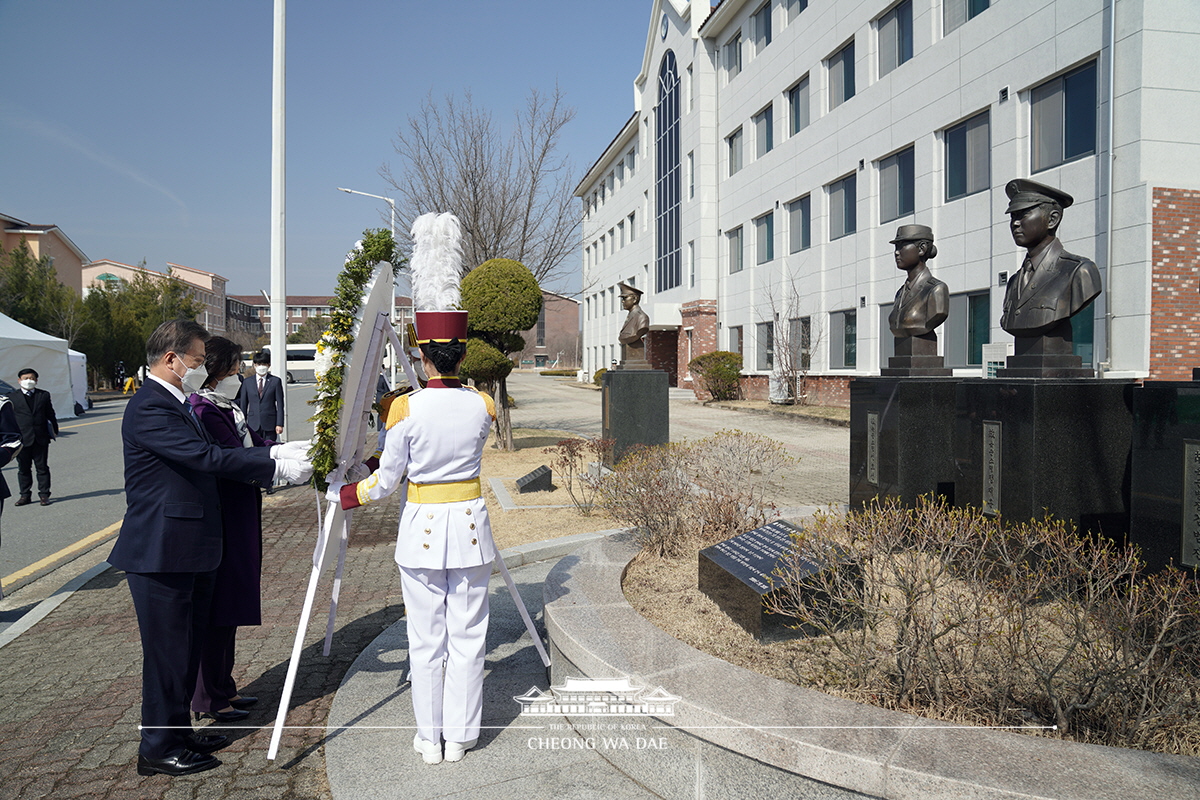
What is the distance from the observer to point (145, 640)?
343cm

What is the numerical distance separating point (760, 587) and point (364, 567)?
442 centimetres

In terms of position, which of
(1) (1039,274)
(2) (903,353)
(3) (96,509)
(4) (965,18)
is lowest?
(3) (96,509)

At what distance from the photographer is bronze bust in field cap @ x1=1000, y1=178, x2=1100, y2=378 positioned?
5195mm

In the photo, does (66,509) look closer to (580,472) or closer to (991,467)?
(580,472)

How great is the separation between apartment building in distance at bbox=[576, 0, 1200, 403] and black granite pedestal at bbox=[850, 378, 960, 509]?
9283mm

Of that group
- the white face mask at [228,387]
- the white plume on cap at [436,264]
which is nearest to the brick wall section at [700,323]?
the white plume on cap at [436,264]

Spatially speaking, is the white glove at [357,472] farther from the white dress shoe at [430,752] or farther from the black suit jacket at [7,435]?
the black suit jacket at [7,435]

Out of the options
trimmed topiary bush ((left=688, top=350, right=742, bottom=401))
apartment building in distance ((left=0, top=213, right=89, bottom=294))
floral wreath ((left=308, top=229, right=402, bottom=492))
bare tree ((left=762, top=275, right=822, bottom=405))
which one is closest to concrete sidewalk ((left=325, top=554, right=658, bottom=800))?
floral wreath ((left=308, top=229, right=402, bottom=492))

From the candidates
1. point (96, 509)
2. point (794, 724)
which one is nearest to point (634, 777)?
point (794, 724)

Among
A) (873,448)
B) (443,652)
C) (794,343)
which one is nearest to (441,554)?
(443,652)

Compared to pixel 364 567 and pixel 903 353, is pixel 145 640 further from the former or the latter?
pixel 903 353

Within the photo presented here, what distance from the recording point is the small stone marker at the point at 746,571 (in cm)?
403

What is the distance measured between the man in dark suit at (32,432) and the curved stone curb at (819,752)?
10420 millimetres

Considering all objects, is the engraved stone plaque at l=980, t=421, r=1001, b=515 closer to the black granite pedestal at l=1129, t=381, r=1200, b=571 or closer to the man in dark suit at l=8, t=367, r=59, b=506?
the black granite pedestal at l=1129, t=381, r=1200, b=571
